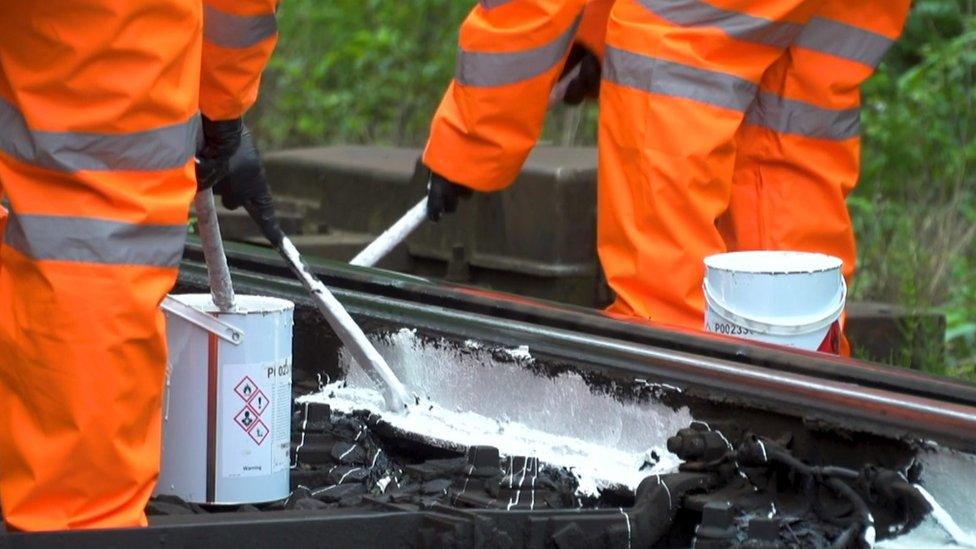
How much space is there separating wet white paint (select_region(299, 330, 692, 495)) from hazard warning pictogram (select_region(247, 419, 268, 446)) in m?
0.38

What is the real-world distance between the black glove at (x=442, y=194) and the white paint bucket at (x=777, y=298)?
98cm

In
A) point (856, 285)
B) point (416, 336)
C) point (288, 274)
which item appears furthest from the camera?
point (856, 285)

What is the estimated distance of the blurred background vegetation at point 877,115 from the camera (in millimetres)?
5512

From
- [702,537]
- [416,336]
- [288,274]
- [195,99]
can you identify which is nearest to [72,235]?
[195,99]

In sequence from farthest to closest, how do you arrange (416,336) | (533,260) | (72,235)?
1. (533,260)
2. (416,336)
3. (72,235)

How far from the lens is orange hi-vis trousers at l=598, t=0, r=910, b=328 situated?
3871 millimetres

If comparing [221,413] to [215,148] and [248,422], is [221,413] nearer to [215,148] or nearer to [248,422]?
[248,422]

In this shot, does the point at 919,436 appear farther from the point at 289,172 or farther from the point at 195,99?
the point at 289,172

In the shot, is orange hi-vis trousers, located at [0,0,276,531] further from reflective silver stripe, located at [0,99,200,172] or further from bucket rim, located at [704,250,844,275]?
bucket rim, located at [704,250,844,275]

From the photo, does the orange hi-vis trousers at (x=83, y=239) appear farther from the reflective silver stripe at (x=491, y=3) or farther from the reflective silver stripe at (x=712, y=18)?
the reflective silver stripe at (x=491, y=3)

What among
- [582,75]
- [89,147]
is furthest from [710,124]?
[89,147]

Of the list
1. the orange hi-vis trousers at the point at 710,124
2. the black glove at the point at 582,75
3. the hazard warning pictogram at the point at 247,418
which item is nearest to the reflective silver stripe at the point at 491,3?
the orange hi-vis trousers at the point at 710,124

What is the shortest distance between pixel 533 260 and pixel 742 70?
1.01 meters

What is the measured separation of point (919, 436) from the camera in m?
2.50
